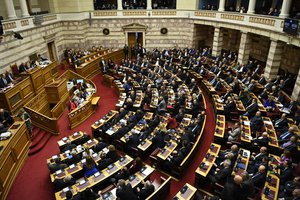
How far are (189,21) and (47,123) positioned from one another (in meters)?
18.4

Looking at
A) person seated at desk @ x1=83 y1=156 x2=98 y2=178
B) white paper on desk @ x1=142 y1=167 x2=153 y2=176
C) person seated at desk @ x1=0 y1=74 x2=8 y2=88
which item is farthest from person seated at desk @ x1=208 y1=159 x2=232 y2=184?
person seated at desk @ x1=0 y1=74 x2=8 y2=88

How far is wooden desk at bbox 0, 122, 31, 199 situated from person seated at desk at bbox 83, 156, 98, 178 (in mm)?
3004

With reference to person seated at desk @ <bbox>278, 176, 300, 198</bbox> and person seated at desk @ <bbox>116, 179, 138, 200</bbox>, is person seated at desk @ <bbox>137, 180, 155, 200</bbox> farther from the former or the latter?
person seated at desk @ <bbox>278, 176, 300, 198</bbox>

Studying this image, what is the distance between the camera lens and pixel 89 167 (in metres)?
8.66

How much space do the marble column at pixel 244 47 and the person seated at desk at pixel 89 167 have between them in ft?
50.2

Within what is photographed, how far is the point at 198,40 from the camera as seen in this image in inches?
1025

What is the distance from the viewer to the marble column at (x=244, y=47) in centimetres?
1836

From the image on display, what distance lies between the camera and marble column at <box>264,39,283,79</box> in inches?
608

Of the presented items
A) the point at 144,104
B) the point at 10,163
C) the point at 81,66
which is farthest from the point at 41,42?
the point at 10,163

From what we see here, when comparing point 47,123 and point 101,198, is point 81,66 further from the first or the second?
point 101,198

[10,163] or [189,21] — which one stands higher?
[189,21]

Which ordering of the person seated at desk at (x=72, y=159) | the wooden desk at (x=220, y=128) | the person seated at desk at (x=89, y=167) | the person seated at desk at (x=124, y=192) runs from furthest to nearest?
the wooden desk at (x=220, y=128) → the person seated at desk at (x=72, y=159) → the person seated at desk at (x=89, y=167) → the person seated at desk at (x=124, y=192)

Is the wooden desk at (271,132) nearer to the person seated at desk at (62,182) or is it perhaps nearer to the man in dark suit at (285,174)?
the man in dark suit at (285,174)

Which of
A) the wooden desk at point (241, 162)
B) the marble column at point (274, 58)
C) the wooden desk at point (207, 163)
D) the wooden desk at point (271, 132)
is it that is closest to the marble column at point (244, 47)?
the marble column at point (274, 58)
